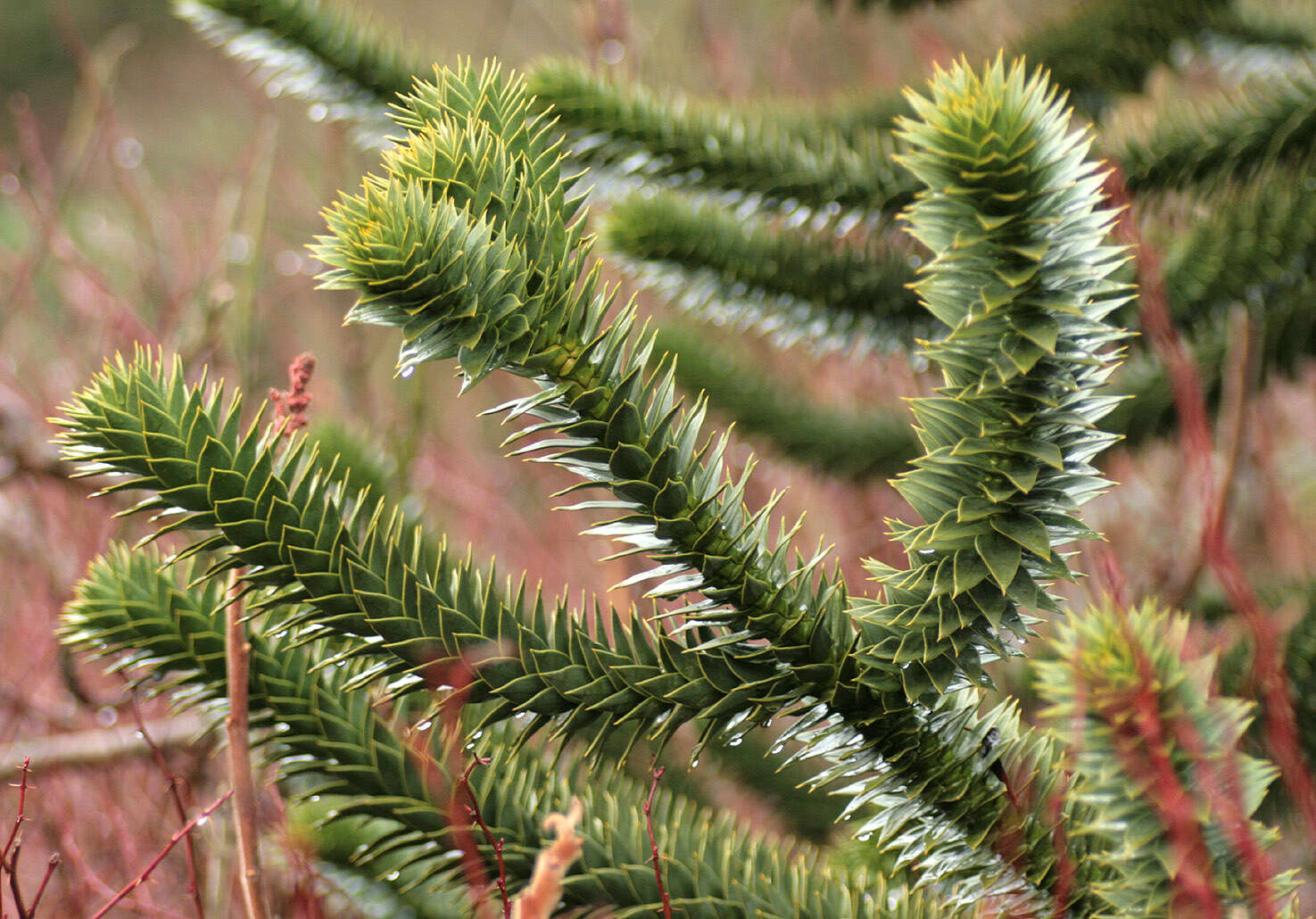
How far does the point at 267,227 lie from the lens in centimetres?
446

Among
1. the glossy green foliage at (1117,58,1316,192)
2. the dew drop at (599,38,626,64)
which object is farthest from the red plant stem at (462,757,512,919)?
the dew drop at (599,38,626,64)

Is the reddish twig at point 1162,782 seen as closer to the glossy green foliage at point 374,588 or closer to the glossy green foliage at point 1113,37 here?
the glossy green foliage at point 374,588

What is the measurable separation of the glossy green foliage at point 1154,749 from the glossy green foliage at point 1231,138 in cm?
125

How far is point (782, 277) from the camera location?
178 centimetres

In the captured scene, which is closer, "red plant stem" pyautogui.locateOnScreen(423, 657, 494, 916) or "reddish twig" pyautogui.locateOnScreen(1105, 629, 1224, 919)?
"reddish twig" pyautogui.locateOnScreen(1105, 629, 1224, 919)

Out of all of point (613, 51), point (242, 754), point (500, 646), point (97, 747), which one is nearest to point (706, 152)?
point (500, 646)

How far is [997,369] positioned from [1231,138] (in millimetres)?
1151

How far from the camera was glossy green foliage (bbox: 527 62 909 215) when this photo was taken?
1579mm

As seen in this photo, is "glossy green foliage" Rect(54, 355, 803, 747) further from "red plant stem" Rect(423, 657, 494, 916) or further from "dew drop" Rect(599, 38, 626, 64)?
"dew drop" Rect(599, 38, 626, 64)

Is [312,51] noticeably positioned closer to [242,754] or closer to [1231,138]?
[242,754]

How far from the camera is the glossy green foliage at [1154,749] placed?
661mm

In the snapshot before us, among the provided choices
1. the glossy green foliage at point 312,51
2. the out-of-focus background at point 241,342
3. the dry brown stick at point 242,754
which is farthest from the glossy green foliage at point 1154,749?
the glossy green foliage at point 312,51

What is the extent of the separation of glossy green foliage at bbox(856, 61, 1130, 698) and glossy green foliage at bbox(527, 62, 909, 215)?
789 mm

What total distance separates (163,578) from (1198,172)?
5.56ft
